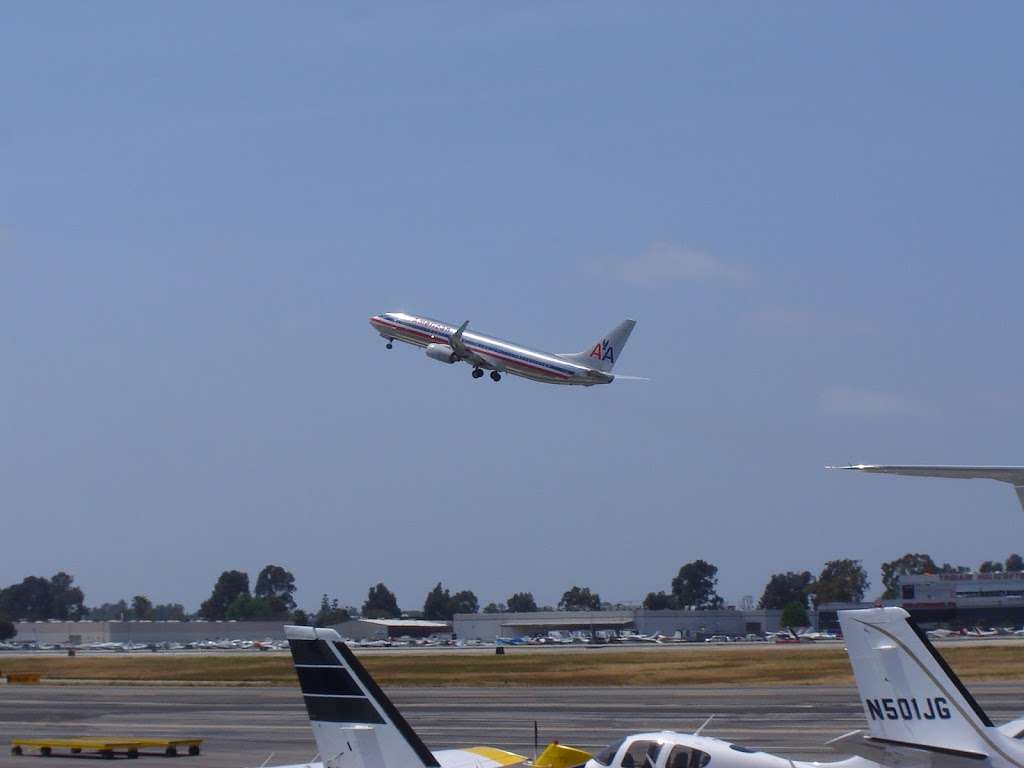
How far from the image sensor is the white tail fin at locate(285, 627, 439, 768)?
21125mm

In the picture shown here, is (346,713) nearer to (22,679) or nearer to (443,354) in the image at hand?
(443,354)

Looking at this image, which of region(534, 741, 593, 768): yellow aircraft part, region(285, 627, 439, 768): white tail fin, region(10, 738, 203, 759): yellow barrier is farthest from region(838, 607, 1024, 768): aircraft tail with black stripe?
region(10, 738, 203, 759): yellow barrier

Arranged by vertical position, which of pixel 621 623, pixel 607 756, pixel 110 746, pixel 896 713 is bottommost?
pixel 110 746

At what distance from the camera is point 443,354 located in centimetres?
8038

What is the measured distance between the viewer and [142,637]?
189m

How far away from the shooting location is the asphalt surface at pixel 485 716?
39406mm

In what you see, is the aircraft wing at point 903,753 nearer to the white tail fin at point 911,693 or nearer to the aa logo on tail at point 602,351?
the white tail fin at point 911,693

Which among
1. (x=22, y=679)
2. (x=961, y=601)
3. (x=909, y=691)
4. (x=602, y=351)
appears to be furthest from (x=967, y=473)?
(x=961, y=601)

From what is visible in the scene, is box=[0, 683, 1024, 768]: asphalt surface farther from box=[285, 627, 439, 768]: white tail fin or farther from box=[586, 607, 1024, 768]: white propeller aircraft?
box=[285, 627, 439, 768]: white tail fin

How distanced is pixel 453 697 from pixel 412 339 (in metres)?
28.8

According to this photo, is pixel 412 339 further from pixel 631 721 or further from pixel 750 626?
pixel 750 626

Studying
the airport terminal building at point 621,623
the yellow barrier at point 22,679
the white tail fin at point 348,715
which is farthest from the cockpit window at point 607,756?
the airport terminal building at point 621,623

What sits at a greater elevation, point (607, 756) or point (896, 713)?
point (896, 713)

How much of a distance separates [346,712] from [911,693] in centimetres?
833
